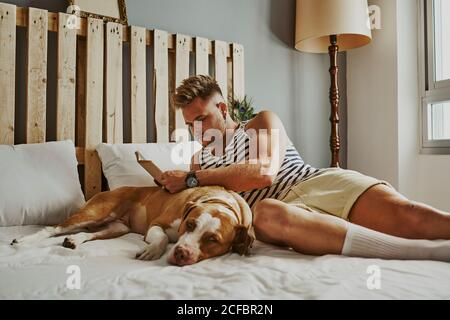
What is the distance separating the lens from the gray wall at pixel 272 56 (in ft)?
8.05

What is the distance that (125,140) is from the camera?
2.21 meters

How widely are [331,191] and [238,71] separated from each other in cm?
134

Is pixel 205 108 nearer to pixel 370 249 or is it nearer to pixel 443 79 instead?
pixel 370 249

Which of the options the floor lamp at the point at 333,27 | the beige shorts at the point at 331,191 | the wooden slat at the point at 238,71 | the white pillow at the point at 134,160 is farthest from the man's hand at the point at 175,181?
the floor lamp at the point at 333,27

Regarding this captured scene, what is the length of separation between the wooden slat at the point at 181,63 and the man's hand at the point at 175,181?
0.82 m

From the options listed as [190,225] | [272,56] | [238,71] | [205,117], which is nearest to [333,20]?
[272,56]

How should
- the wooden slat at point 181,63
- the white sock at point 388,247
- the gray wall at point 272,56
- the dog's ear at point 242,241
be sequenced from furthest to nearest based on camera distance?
the gray wall at point 272,56, the wooden slat at point 181,63, the dog's ear at point 242,241, the white sock at point 388,247

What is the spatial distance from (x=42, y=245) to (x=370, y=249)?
96 cm

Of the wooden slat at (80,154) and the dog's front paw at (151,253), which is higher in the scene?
the wooden slat at (80,154)

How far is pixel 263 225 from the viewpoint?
47.2 inches

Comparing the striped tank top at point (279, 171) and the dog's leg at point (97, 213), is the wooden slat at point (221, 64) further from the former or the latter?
the dog's leg at point (97, 213)

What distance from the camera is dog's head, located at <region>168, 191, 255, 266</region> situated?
1.06 meters

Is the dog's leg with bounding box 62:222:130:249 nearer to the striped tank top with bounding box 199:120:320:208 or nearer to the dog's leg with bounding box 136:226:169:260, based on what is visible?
the dog's leg with bounding box 136:226:169:260

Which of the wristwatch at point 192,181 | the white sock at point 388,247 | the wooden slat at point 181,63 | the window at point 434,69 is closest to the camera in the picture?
the white sock at point 388,247
